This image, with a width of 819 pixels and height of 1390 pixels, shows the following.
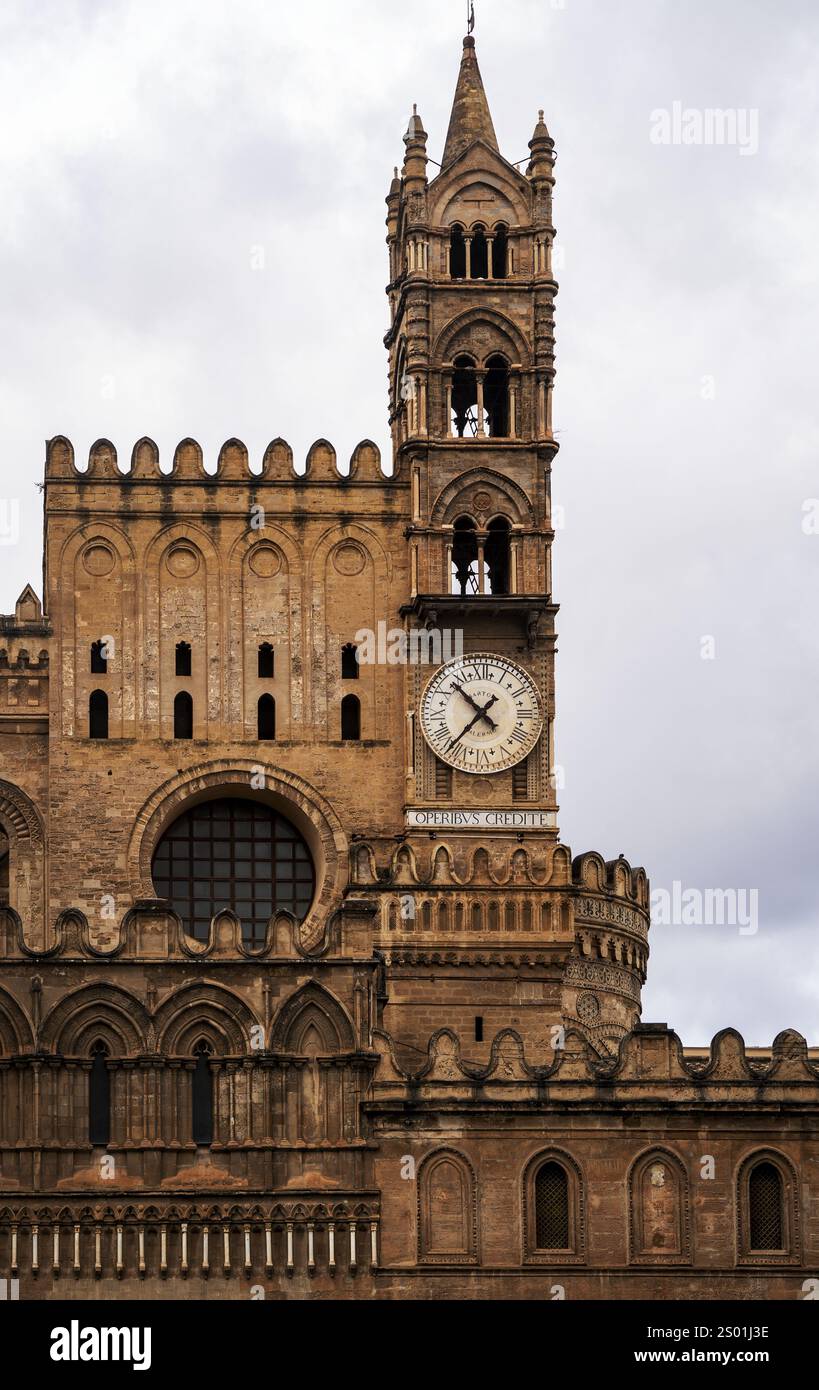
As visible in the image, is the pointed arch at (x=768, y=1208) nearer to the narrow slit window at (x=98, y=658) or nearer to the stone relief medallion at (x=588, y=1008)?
the stone relief medallion at (x=588, y=1008)

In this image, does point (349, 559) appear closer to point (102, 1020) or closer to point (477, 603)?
point (477, 603)

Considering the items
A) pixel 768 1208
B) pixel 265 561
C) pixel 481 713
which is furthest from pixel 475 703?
pixel 768 1208

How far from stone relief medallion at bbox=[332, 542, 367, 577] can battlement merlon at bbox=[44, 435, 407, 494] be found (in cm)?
159

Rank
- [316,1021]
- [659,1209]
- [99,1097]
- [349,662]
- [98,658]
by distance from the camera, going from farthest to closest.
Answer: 1. [349,662]
2. [98,658]
3. [316,1021]
4. [99,1097]
5. [659,1209]

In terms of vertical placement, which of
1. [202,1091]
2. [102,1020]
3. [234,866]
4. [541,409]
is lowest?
[202,1091]

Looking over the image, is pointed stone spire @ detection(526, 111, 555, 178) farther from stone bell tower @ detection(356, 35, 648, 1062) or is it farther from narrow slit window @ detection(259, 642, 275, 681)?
narrow slit window @ detection(259, 642, 275, 681)

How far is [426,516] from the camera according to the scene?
89750 millimetres

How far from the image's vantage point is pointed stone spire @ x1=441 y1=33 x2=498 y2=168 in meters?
92.6

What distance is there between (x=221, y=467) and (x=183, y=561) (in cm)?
253

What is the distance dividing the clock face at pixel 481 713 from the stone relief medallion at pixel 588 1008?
962 cm

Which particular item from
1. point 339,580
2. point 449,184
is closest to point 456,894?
point 339,580

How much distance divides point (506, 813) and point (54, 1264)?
55.3ft

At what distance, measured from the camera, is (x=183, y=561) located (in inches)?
3551

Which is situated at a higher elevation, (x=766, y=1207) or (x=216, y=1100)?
(x=216, y=1100)
